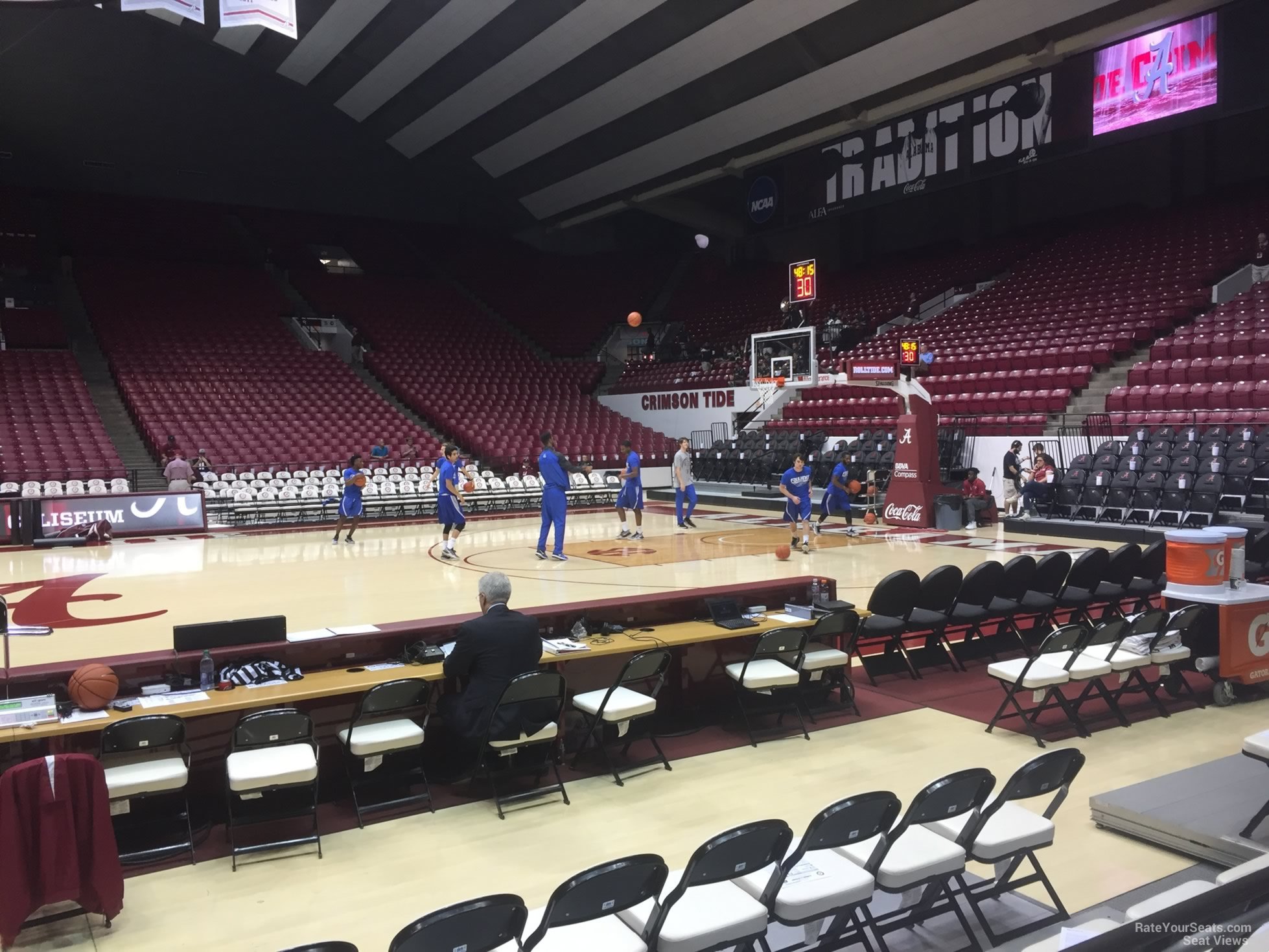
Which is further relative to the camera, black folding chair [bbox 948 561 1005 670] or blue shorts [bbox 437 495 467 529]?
blue shorts [bbox 437 495 467 529]

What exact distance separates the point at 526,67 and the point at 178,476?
1250cm

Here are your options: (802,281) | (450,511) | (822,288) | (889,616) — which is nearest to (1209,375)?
(802,281)

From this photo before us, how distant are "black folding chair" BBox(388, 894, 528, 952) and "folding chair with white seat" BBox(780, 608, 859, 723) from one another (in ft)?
12.1

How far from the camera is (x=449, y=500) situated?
12.7 meters

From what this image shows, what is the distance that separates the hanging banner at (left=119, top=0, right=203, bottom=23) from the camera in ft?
36.9

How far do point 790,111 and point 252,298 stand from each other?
14.8 metres

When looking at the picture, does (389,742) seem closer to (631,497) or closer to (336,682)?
(336,682)

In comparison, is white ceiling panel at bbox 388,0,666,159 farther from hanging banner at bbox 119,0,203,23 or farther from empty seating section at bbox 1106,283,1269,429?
empty seating section at bbox 1106,283,1269,429

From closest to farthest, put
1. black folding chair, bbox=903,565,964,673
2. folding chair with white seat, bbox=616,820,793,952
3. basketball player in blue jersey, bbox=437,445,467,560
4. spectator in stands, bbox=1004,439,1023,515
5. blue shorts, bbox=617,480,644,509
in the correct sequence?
1. folding chair with white seat, bbox=616,820,793,952
2. black folding chair, bbox=903,565,964,673
3. basketball player in blue jersey, bbox=437,445,467,560
4. blue shorts, bbox=617,480,644,509
5. spectator in stands, bbox=1004,439,1023,515

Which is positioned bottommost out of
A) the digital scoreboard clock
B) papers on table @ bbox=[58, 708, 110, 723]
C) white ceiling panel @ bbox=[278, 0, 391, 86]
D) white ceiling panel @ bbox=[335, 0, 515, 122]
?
papers on table @ bbox=[58, 708, 110, 723]

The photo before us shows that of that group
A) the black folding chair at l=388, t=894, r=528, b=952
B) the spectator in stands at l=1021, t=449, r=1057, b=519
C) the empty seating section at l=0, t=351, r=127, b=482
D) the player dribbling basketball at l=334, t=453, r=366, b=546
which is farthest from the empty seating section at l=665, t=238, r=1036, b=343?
the black folding chair at l=388, t=894, r=528, b=952

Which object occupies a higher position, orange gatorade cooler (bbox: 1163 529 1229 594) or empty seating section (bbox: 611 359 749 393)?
empty seating section (bbox: 611 359 749 393)

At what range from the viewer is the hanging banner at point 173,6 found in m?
11.2

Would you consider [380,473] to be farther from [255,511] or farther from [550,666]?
[550,666]
